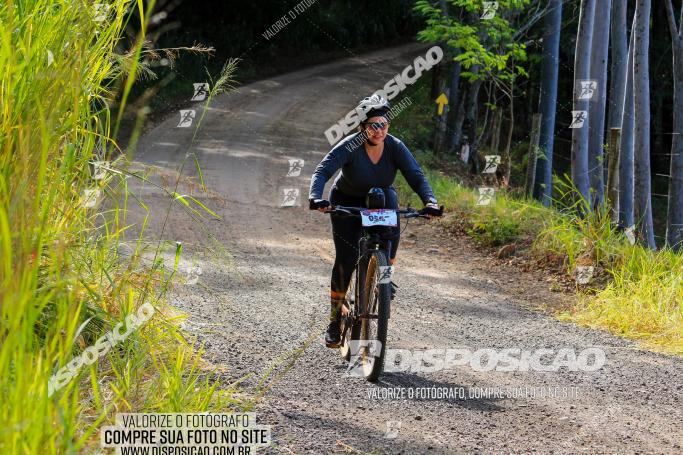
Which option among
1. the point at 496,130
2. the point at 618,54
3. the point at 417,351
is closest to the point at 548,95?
the point at 496,130

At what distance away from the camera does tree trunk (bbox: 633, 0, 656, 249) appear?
13133 mm

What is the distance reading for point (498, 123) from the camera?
21.6 meters

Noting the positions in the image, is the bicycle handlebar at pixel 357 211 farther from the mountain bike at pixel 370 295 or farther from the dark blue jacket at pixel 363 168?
the dark blue jacket at pixel 363 168

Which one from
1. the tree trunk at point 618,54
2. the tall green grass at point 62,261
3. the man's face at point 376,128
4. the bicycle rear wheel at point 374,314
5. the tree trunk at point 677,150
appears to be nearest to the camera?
the tall green grass at point 62,261

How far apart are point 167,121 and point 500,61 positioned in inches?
408

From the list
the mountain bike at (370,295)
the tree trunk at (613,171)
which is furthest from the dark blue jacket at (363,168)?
the tree trunk at (613,171)

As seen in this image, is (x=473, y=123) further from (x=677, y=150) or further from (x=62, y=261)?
(x=62, y=261)

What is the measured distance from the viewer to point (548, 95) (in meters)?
19.3

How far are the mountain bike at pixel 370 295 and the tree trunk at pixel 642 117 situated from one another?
746 centimetres

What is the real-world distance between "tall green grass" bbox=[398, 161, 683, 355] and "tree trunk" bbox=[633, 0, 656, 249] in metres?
1.72

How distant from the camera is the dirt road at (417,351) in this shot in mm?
5242

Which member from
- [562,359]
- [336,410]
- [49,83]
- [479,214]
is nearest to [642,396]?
[562,359]

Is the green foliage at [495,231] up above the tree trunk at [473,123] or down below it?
below

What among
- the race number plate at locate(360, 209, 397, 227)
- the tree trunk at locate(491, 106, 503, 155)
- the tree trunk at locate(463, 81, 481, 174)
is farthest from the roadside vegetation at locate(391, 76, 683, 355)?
the tree trunk at locate(463, 81, 481, 174)
